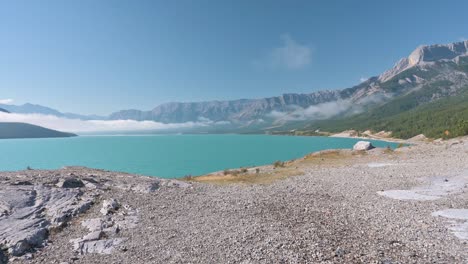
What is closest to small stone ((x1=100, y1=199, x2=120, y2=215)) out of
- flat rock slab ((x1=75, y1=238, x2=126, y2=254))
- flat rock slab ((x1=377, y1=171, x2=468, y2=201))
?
flat rock slab ((x1=75, y1=238, x2=126, y2=254))

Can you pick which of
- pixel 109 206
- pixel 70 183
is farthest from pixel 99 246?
pixel 70 183

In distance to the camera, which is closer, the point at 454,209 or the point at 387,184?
the point at 454,209

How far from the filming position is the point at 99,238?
52.8ft

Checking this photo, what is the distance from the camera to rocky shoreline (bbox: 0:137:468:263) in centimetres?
1338

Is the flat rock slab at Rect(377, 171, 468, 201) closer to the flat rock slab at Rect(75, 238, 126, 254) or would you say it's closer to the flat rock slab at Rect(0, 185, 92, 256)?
the flat rock slab at Rect(75, 238, 126, 254)

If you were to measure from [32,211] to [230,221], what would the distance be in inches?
482

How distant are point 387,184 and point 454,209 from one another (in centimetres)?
873

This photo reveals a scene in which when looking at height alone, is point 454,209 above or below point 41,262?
above

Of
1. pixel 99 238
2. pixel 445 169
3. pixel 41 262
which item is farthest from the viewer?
pixel 445 169

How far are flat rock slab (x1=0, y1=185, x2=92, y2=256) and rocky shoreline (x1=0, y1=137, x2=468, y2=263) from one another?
54 mm

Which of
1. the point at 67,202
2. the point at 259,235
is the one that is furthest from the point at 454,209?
the point at 67,202

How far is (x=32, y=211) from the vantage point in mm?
18531

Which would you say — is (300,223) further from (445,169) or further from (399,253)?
(445,169)

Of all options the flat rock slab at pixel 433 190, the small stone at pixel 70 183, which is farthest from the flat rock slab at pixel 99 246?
the flat rock slab at pixel 433 190
